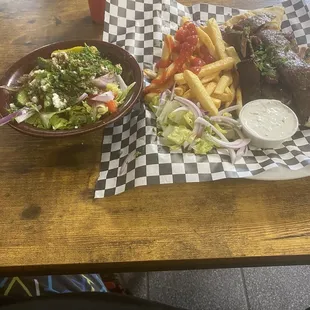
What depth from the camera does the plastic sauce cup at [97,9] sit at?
1.97m

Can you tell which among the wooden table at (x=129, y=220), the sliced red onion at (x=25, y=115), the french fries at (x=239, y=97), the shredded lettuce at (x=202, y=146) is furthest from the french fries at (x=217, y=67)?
the sliced red onion at (x=25, y=115)

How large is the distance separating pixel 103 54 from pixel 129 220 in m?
0.78

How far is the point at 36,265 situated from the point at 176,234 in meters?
0.42

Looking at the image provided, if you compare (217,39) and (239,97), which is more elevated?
(217,39)

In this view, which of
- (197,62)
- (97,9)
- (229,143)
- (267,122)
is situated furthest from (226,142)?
(97,9)

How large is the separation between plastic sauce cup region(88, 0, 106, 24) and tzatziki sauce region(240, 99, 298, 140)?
0.94 m

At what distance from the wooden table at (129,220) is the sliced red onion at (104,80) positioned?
0.77 ft

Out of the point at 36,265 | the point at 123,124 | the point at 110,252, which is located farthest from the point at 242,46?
the point at 36,265

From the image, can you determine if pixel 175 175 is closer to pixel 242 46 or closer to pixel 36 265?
pixel 36 265

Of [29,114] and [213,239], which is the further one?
[29,114]

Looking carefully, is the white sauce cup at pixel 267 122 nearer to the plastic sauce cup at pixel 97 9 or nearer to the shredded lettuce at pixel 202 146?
the shredded lettuce at pixel 202 146

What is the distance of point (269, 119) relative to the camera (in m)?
1.47

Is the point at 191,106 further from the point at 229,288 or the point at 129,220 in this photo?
the point at 229,288

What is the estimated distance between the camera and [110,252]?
1159 mm
